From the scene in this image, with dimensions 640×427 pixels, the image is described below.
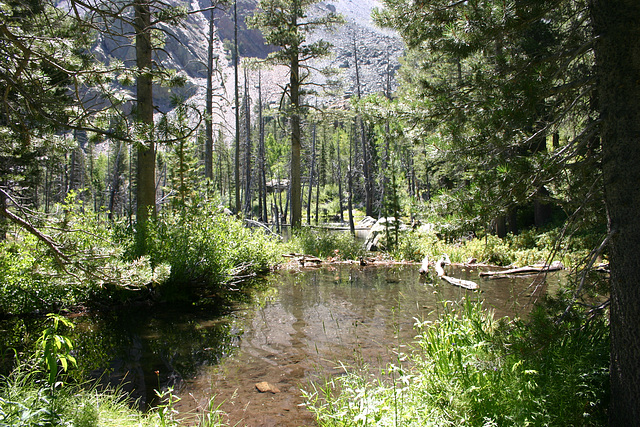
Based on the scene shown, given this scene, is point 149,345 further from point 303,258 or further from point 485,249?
point 485,249

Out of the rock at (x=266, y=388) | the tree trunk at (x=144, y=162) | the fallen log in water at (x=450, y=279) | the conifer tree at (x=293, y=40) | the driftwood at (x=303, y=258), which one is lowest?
the rock at (x=266, y=388)

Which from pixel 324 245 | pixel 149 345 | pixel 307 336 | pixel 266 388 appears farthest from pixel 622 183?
pixel 324 245

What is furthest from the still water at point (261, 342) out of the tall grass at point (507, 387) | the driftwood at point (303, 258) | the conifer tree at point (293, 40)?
the conifer tree at point (293, 40)

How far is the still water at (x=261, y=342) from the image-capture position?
434cm

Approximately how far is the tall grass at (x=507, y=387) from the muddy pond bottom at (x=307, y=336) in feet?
1.30

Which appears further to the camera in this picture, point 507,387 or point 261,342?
point 261,342

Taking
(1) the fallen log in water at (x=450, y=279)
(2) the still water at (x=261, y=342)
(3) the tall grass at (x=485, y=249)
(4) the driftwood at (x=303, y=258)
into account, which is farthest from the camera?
(4) the driftwood at (x=303, y=258)

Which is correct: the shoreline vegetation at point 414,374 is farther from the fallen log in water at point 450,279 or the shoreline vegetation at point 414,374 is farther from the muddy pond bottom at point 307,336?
the fallen log in water at point 450,279

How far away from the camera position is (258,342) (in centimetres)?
600

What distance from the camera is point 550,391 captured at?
9.48ft

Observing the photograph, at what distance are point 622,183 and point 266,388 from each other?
13.2 feet

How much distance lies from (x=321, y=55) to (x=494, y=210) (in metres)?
14.7

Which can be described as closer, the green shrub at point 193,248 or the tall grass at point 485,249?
the green shrub at point 193,248

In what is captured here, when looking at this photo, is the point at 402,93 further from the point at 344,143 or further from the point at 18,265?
the point at 344,143
